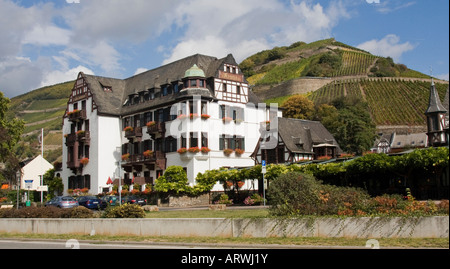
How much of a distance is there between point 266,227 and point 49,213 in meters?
12.6

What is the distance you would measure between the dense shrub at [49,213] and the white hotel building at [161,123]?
2621 cm

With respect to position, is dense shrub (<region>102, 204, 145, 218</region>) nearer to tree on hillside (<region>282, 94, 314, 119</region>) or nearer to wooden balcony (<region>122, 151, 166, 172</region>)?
wooden balcony (<region>122, 151, 166, 172</region>)

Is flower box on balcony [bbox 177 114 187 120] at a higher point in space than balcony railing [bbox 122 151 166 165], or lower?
higher

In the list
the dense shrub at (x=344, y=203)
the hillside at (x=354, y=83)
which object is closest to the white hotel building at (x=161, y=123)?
the dense shrub at (x=344, y=203)

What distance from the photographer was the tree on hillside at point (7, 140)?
165ft

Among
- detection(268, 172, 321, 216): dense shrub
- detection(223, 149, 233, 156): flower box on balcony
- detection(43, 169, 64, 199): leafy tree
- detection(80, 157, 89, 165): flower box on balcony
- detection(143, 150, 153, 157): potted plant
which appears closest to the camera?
detection(268, 172, 321, 216): dense shrub

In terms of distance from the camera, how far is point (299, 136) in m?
55.8

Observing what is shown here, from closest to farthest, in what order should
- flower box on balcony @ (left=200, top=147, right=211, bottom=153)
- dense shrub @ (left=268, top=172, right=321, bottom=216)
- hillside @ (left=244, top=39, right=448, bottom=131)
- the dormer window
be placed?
1. dense shrub @ (left=268, top=172, right=321, bottom=216)
2. flower box on balcony @ (left=200, top=147, right=211, bottom=153)
3. the dormer window
4. hillside @ (left=244, top=39, right=448, bottom=131)

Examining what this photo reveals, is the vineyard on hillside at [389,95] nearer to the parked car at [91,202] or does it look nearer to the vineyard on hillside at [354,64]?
the vineyard on hillside at [354,64]

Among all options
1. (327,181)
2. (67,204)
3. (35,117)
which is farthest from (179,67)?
(35,117)

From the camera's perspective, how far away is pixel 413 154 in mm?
31797

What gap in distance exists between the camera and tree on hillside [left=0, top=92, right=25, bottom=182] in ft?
165

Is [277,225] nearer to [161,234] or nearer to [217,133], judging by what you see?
[161,234]

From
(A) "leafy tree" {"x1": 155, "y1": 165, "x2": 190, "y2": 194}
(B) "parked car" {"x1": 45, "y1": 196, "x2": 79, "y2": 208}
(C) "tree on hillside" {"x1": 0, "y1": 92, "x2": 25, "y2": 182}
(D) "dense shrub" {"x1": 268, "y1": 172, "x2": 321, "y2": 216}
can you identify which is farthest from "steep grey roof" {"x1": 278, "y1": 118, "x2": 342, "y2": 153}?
(D) "dense shrub" {"x1": 268, "y1": 172, "x2": 321, "y2": 216}
